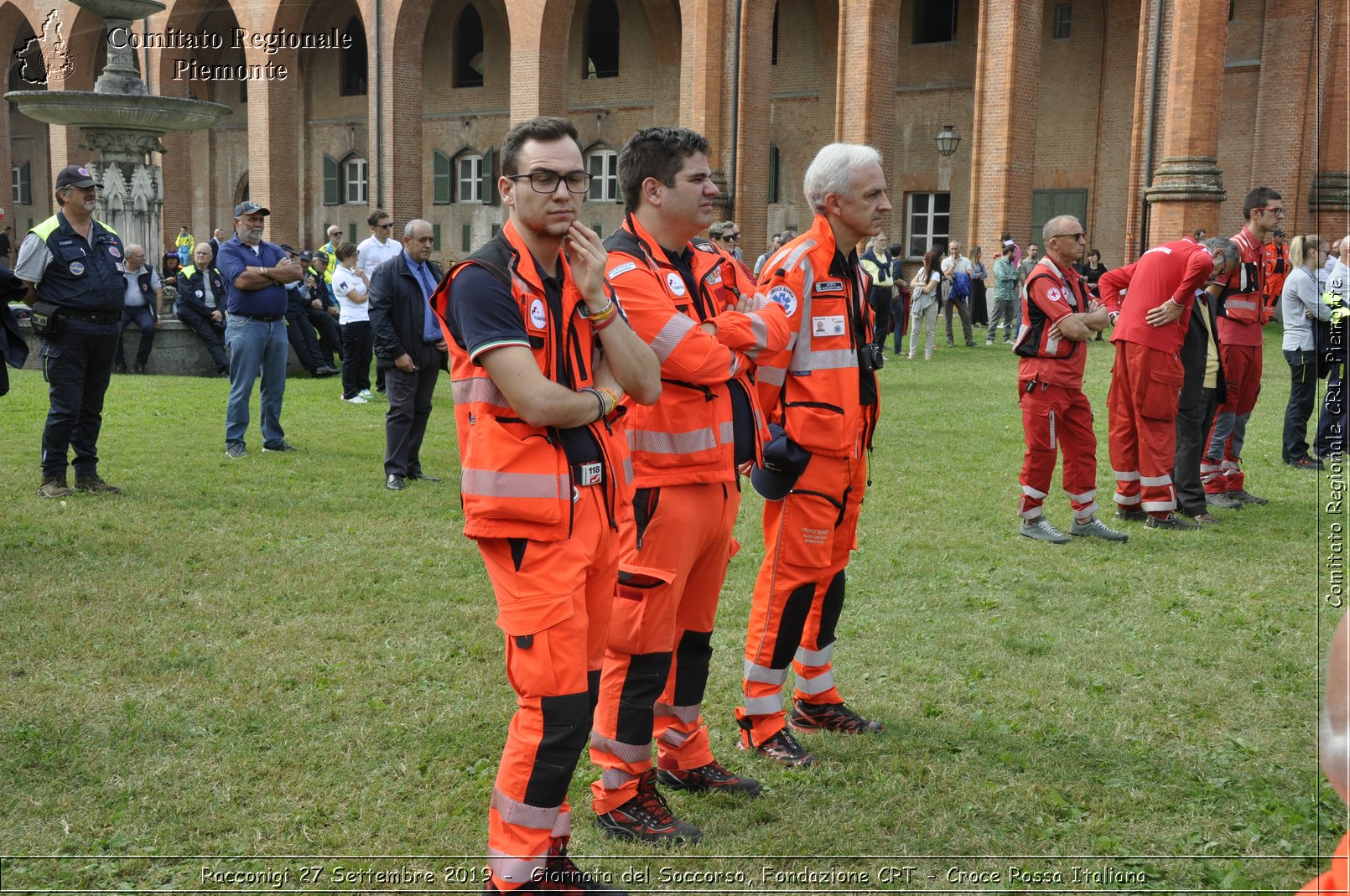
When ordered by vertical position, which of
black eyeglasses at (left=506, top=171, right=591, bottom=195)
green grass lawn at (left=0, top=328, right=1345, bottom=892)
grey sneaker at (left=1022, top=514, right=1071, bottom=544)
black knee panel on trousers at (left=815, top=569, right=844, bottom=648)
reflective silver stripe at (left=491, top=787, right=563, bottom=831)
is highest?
black eyeglasses at (left=506, top=171, right=591, bottom=195)

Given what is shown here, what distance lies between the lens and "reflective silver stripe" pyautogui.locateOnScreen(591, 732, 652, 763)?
394cm

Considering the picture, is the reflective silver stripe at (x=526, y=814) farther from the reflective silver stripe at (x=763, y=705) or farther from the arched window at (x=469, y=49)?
the arched window at (x=469, y=49)

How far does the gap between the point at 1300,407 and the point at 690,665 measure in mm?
9413

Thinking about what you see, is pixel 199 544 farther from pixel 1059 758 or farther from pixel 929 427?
pixel 929 427

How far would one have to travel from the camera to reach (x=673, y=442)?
3.82m

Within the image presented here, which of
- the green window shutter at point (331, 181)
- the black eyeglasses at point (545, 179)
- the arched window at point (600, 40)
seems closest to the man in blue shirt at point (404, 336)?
the black eyeglasses at point (545, 179)

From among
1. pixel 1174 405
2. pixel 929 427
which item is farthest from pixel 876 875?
pixel 929 427

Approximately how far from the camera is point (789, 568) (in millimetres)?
4598

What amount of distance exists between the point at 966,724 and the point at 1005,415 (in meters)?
9.69

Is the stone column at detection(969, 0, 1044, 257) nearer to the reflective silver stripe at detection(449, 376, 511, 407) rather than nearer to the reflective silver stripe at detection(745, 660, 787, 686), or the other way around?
the reflective silver stripe at detection(745, 660, 787, 686)

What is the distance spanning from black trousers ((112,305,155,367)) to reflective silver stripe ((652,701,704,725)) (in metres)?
14.6

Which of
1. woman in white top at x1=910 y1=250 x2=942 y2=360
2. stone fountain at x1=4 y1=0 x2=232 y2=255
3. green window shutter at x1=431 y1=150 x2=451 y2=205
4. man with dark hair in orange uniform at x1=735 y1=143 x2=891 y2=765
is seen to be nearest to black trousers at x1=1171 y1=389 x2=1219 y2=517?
man with dark hair in orange uniform at x1=735 y1=143 x2=891 y2=765

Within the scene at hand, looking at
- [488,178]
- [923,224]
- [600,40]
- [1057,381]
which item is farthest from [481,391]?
[488,178]

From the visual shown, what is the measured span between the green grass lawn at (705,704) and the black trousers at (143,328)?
8.10 meters
